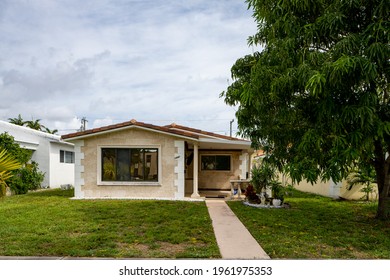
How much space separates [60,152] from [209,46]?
51.5 feet

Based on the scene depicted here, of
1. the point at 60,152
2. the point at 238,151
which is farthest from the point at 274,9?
the point at 60,152

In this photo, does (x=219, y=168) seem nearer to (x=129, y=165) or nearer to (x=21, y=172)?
(x=129, y=165)

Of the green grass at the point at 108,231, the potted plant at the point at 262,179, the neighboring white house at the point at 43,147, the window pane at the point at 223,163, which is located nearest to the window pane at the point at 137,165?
the green grass at the point at 108,231

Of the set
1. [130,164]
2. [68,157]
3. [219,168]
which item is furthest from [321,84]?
[68,157]

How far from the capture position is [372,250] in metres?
6.57

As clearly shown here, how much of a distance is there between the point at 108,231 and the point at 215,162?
11823mm

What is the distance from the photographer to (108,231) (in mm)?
7824

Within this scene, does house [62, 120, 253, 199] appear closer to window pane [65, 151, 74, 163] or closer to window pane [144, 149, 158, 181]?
window pane [144, 149, 158, 181]

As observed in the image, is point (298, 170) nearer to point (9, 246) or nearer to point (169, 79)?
point (9, 246)

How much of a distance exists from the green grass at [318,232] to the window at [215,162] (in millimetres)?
6853

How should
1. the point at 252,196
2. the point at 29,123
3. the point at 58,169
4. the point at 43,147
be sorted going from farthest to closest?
the point at 29,123 < the point at 58,169 < the point at 43,147 < the point at 252,196

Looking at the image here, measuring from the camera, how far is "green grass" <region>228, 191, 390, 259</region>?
20.7 feet

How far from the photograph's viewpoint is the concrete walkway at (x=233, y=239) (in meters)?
6.05

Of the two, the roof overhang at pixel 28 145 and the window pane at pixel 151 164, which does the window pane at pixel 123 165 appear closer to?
the window pane at pixel 151 164
